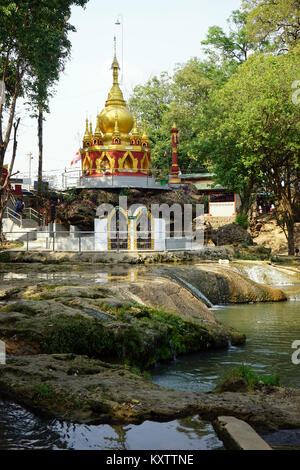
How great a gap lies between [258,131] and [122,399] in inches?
1078

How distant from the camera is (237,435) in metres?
5.51

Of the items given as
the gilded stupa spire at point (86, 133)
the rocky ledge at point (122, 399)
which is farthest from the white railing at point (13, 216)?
the rocky ledge at point (122, 399)

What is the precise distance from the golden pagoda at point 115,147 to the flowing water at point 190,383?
17.7 m

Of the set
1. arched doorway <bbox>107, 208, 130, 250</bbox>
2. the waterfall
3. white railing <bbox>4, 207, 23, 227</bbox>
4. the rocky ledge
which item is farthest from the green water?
white railing <bbox>4, 207, 23, 227</bbox>

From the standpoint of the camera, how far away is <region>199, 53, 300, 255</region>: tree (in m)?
32.1

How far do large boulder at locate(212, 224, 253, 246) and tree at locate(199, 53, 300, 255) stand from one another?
349 cm

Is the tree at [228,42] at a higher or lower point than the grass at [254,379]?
higher

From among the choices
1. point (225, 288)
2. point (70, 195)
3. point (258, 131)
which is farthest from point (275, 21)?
point (225, 288)

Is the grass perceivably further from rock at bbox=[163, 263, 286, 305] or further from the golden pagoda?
the golden pagoda

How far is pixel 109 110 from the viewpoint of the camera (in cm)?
3941

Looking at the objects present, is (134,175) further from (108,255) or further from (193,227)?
(108,255)

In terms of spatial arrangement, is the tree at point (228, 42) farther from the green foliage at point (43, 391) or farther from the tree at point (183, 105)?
the green foliage at point (43, 391)

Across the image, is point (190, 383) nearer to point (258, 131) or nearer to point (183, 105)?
point (258, 131)

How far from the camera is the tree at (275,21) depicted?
37.9 m
